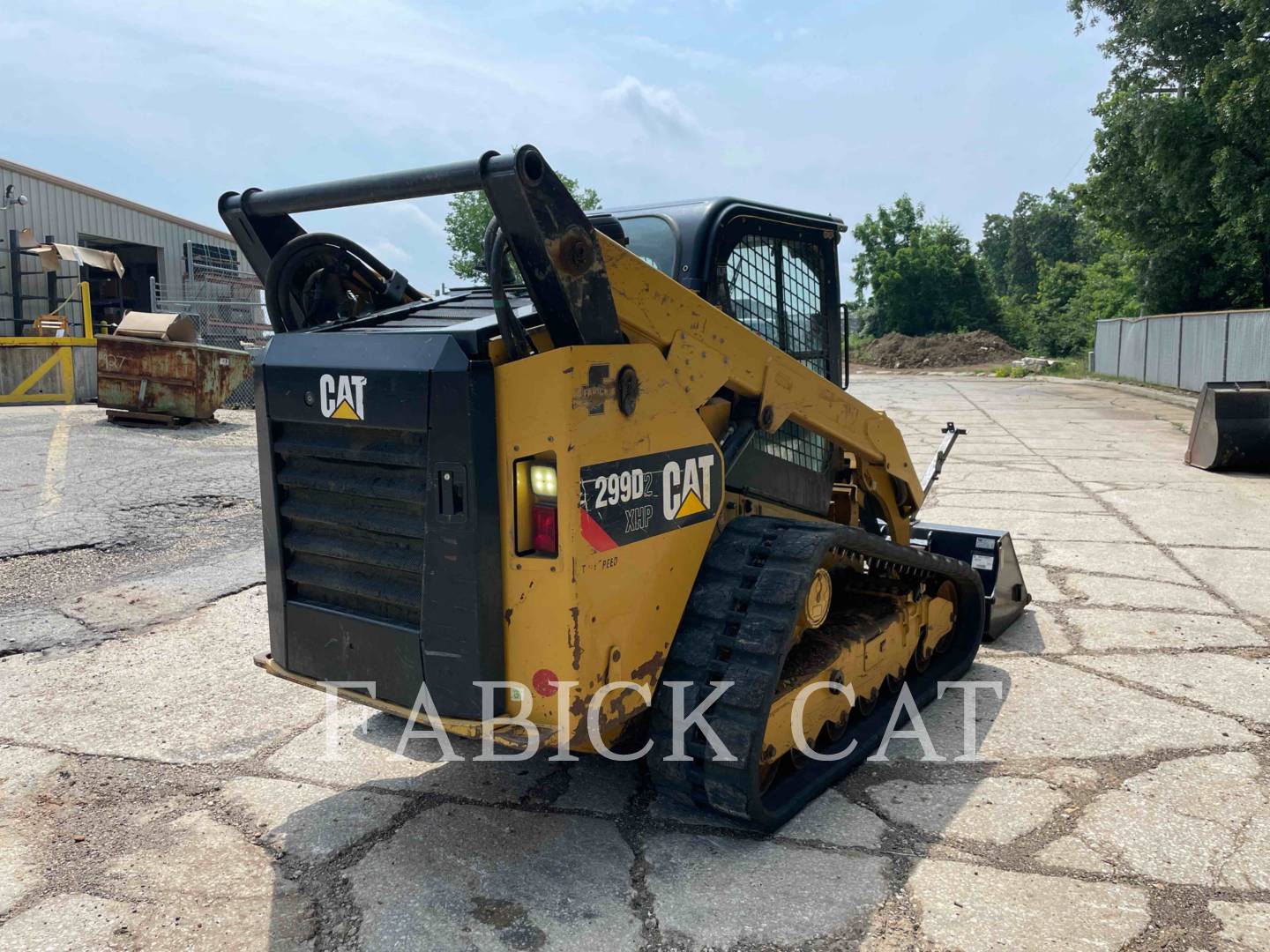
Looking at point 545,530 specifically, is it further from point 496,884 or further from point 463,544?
point 496,884

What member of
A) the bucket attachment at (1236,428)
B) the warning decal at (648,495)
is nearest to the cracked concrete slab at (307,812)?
the warning decal at (648,495)

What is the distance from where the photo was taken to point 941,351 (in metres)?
41.4

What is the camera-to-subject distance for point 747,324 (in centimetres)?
378

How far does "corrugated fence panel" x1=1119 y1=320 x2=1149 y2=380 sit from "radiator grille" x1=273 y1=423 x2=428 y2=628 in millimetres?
26302

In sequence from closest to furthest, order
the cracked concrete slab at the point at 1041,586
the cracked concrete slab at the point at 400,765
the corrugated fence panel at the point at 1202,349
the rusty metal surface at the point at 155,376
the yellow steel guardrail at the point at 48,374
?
1. the cracked concrete slab at the point at 400,765
2. the cracked concrete slab at the point at 1041,586
3. the rusty metal surface at the point at 155,376
4. the yellow steel guardrail at the point at 48,374
5. the corrugated fence panel at the point at 1202,349

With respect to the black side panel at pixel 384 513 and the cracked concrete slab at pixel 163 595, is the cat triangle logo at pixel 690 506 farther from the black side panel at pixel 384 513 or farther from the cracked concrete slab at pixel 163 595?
the cracked concrete slab at pixel 163 595

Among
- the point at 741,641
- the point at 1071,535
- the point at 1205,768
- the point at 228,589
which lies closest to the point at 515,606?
the point at 741,641

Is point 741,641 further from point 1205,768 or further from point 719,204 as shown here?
point 1205,768

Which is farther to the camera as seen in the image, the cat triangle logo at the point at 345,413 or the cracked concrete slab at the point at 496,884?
the cat triangle logo at the point at 345,413

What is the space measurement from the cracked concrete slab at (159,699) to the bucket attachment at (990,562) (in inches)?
125

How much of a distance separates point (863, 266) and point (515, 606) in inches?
2190

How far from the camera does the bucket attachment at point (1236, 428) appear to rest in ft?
32.3

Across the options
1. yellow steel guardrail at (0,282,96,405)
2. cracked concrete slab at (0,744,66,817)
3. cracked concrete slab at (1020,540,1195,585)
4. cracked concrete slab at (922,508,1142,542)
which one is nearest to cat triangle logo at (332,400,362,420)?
cracked concrete slab at (0,744,66,817)

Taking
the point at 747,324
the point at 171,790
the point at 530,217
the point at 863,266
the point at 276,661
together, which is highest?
the point at 863,266
